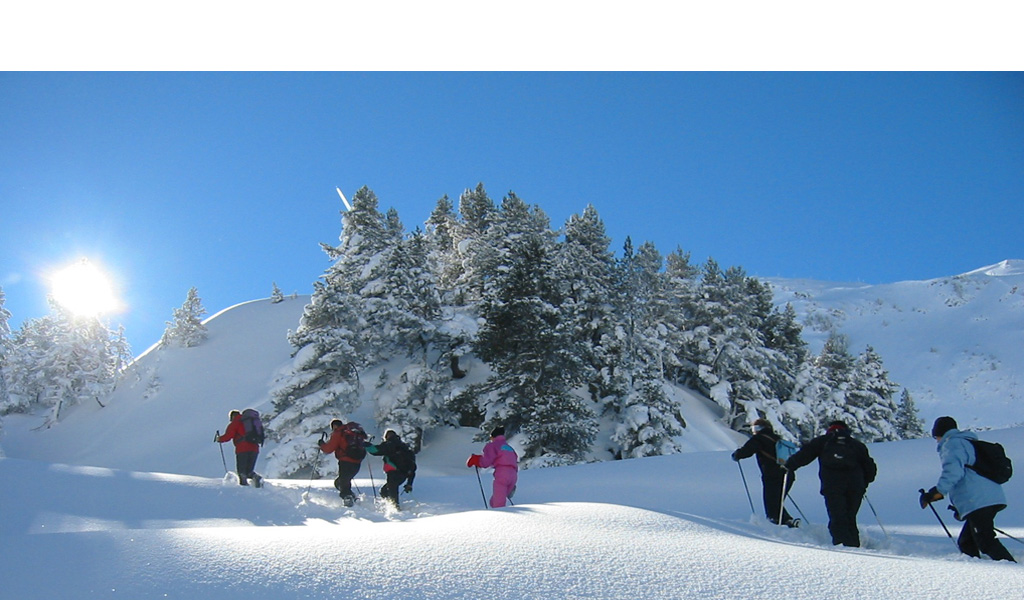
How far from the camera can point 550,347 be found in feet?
73.6

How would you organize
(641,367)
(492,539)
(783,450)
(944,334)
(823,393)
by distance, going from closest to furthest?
1. (492,539)
2. (783,450)
3. (641,367)
4. (823,393)
5. (944,334)

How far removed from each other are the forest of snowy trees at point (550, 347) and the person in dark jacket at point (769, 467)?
41.1 ft

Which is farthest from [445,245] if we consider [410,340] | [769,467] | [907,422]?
[769,467]

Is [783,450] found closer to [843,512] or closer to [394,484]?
[843,512]

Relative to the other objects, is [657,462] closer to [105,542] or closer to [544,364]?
[544,364]

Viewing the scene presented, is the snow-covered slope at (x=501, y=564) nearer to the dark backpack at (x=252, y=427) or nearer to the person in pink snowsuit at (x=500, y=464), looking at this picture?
the person in pink snowsuit at (x=500, y=464)

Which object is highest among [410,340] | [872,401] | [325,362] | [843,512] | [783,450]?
[410,340]

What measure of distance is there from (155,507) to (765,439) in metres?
9.33

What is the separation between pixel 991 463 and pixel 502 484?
6.40 metres

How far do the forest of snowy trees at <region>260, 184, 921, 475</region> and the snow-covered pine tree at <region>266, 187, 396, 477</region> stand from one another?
0.07 m

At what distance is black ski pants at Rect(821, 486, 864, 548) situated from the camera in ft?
22.4

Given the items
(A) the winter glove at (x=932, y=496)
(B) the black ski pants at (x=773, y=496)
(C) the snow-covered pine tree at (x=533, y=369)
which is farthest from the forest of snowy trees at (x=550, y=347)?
(A) the winter glove at (x=932, y=496)

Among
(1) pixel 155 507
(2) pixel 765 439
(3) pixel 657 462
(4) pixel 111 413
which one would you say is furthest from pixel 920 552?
(4) pixel 111 413

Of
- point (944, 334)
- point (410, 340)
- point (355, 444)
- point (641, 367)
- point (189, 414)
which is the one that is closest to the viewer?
point (355, 444)
